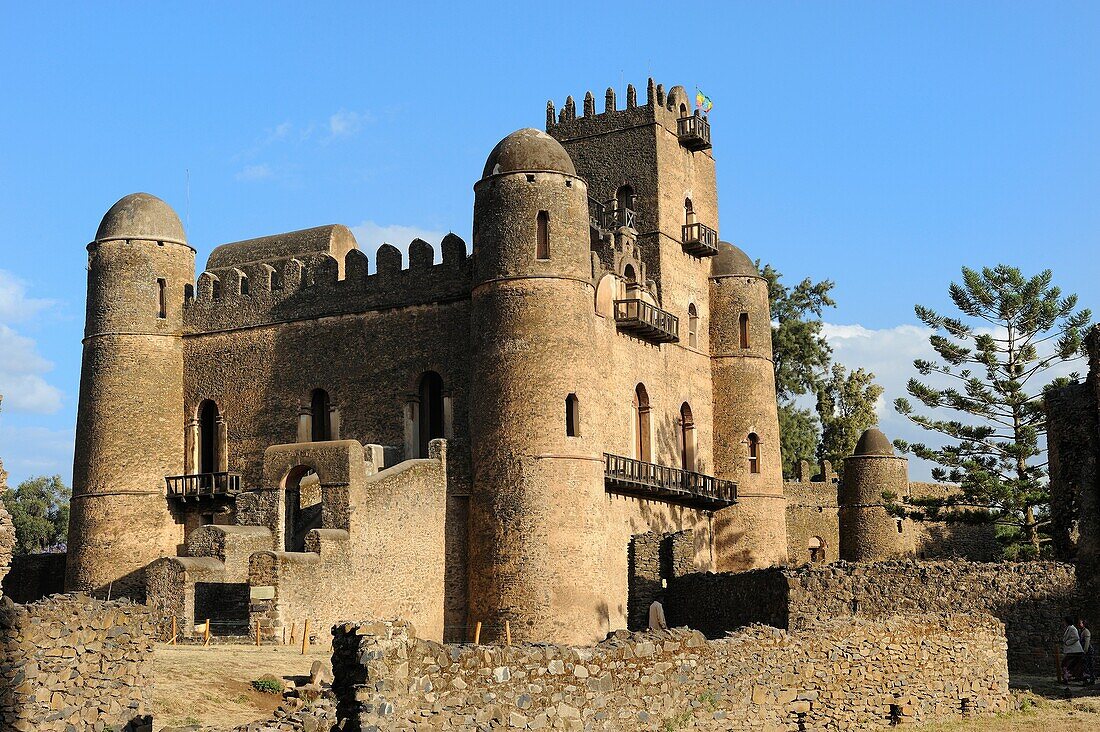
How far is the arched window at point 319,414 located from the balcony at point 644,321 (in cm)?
701

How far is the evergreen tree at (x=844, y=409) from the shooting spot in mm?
54031

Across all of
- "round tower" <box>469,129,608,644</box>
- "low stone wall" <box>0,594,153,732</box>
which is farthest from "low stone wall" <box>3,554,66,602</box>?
"low stone wall" <box>0,594,153,732</box>

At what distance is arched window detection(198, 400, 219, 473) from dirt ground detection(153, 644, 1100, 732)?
13.7 m

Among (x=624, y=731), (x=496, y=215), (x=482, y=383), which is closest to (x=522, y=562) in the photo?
(x=482, y=383)

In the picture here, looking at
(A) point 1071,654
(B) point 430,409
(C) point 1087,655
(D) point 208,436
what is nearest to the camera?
(C) point 1087,655

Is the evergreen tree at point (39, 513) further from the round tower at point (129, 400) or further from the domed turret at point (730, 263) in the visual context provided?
the domed turret at point (730, 263)

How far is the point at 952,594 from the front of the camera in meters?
23.8

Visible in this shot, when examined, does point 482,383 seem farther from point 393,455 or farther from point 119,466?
point 119,466

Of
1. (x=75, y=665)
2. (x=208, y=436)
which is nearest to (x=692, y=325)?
(x=208, y=436)

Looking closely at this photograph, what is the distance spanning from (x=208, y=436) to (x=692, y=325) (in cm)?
1234

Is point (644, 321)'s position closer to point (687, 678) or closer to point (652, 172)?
point (652, 172)

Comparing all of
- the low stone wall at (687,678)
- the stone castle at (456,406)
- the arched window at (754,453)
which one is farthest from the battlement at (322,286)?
the low stone wall at (687,678)

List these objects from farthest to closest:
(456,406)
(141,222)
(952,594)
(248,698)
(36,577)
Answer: (36,577) < (141,222) < (456,406) < (952,594) < (248,698)

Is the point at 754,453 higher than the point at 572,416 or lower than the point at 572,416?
higher
